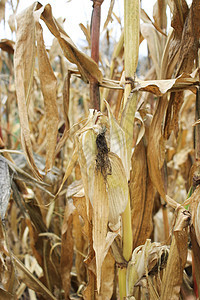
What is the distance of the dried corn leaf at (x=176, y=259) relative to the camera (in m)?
0.47

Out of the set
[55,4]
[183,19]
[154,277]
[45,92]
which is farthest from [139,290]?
[55,4]

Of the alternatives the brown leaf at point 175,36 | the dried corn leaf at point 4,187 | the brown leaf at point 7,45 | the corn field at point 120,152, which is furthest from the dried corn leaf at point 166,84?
the brown leaf at point 7,45

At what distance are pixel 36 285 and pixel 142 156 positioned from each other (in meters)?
0.43

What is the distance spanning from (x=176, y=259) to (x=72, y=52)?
0.38 metres

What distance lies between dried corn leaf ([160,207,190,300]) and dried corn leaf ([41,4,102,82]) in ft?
0.90

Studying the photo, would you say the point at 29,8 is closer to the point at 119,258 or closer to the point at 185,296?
the point at 119,258

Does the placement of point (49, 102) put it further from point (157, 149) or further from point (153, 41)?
point (153, 41)

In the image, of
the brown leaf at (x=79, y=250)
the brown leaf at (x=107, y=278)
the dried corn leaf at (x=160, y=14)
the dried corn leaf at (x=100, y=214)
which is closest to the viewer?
the dried corn leaf at (x=100, y=214)

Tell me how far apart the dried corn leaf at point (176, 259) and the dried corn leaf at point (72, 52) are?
275 mm

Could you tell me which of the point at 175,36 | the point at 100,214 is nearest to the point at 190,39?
the point at 175,36

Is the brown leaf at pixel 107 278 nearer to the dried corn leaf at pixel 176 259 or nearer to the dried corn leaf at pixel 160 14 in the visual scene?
the dried corn leaf at pixel 176 259

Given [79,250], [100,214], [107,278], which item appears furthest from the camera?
[79,250]

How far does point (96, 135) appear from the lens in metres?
0.42

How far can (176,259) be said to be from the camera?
47 centimetres
